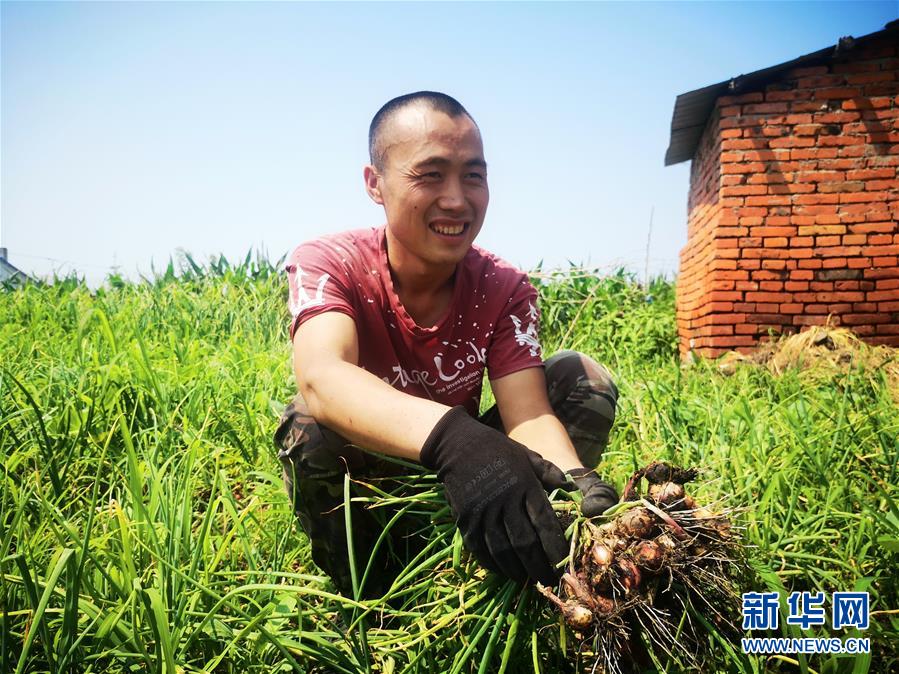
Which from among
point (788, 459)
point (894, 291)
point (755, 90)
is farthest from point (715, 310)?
point (788, 459)

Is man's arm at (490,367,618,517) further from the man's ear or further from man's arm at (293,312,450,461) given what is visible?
the man's ear

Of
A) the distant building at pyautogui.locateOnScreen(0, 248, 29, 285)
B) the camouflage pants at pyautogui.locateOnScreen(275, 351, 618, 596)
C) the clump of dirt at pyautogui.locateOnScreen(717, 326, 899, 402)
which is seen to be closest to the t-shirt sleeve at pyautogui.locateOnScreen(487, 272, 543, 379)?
the camouflage pants at pyautogui.locateOnScreen(275, 351, 618, 596)

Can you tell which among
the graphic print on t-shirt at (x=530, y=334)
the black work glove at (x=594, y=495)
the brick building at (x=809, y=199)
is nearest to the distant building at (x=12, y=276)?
the graphic print on t-shirt at (x=530, y=334)

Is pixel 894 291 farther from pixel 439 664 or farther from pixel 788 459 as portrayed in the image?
pixel 439 664

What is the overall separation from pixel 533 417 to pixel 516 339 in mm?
263

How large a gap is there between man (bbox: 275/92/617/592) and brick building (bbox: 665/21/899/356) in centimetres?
419

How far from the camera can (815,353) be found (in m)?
4.94

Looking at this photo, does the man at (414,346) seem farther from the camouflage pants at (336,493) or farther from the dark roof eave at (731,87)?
the dark roof eave at (731,87)

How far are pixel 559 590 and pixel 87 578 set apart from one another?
3.43ft

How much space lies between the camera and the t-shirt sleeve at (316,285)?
1.60m

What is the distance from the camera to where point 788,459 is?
77.5 inches

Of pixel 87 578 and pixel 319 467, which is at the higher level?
pixel 319 467

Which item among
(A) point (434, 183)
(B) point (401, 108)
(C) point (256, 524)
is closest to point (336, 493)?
(C) point (256, 524)

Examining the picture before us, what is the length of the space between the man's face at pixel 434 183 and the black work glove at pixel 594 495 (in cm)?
78
